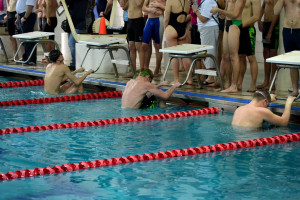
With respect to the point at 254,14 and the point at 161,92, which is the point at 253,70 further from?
the point at 161,92

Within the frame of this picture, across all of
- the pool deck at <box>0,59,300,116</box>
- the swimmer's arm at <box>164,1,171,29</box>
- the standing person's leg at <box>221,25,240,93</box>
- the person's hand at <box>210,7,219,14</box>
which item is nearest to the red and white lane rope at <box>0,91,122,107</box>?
the pool deck at <box>0,59,300,116</box>

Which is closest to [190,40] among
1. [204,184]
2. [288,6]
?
[288,6]

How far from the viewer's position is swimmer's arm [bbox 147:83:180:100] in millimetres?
8375

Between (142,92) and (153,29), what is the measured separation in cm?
208

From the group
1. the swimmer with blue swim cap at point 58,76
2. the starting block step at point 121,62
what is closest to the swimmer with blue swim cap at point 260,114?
the swimmer with blue swim cap at point 58,76

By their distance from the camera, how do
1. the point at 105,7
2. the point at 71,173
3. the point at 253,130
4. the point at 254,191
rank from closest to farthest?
the point at 254,191 < the point at 71,173 < the point at 253,130 < the point at 105,7

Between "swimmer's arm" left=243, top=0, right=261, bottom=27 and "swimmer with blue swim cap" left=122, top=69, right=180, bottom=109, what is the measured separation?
127 cm

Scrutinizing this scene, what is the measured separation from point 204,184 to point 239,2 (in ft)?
12.5

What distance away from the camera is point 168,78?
10.4 m

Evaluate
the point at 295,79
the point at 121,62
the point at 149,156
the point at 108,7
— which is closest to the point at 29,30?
the point at 108,7

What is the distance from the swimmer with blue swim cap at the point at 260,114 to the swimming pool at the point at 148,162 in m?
0.15

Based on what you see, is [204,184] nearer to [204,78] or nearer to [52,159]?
[52,159]

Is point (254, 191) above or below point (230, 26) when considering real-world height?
below

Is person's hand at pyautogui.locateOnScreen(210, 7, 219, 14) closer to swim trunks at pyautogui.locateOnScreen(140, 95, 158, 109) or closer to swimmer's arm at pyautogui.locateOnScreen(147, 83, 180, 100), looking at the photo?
swimmer's arm at pyautogui.locateOnScreen(147, 83, 180, 100)
